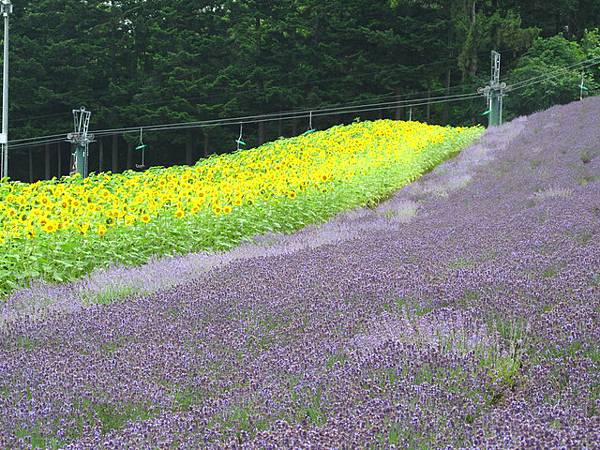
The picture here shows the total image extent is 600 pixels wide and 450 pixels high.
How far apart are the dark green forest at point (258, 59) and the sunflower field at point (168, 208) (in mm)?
21889

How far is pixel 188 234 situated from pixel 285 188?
247 centimetres

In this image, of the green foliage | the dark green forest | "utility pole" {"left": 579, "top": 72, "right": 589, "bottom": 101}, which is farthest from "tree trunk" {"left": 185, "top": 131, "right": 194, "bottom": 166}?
"utility pole" {"left": 579, "top": 72, "right": 589, "bottom": 101}

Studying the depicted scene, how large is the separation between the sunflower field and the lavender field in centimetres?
86

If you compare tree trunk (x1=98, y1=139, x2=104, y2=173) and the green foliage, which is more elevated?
the green foliage

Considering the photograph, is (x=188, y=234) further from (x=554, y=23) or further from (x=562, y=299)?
(x=554, y=23)

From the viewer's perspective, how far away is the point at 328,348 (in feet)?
10.3

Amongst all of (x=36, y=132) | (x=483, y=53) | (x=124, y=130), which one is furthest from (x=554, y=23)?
(x=36, y=132)

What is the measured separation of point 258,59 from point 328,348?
35.5m

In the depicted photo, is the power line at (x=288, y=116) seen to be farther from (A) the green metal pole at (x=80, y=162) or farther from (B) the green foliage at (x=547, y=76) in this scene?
(A) the green metal pole at (x=80, y=162)

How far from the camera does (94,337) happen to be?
3695mm

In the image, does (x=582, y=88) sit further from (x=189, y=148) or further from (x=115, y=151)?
(x=115, y=151)

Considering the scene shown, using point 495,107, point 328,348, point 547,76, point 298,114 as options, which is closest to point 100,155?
point 298,114

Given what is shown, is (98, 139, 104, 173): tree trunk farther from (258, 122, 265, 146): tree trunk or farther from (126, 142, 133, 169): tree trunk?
(258, 122, 265, 146): tree trunk

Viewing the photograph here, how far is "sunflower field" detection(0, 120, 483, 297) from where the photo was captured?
6250 millimetres
